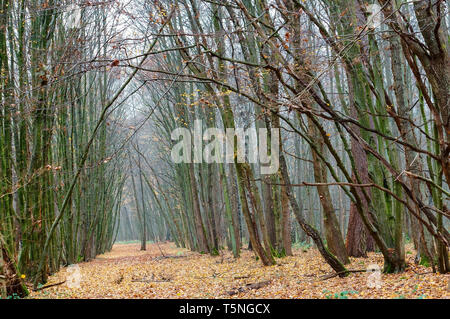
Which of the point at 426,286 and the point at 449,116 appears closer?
the point at 449,116

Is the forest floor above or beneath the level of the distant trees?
beneath

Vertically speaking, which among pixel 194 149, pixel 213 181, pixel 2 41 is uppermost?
pixel 2 41

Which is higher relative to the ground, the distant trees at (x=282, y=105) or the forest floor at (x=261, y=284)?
the distant trees at (x=282, y=105)

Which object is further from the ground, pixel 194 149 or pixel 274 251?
pixel 194 149

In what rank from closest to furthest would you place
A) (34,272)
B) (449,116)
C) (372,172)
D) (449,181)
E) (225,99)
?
(449,116), (449,181), (372,172), (34,272), (225,99)

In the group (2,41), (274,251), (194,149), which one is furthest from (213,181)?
(2,41)

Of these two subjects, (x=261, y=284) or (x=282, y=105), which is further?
(x=261, y=284)

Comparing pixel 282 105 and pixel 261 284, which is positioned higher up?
pixel 282 105

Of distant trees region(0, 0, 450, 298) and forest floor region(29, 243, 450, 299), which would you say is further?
forest floor region(29, 243, 450, 299)

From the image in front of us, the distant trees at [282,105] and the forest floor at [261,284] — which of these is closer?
the distant trees at [282,105]
